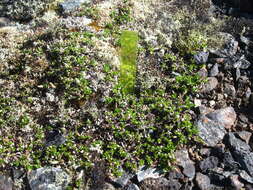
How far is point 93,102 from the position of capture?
9.53 metres

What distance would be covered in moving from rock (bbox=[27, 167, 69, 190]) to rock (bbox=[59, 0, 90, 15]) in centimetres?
718

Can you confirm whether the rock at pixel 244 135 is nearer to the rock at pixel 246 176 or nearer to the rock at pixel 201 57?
the rock at pixel 246 176

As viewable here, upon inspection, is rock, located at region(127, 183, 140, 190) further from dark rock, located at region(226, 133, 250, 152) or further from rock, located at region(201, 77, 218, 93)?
rock, located at region(201, 77, 218, 93)

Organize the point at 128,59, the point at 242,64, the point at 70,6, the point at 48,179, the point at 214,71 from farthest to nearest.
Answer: the point at 70,6 → the point at 128,59 → the point at 242,64 → the point at 214,71 → the point at 48,179

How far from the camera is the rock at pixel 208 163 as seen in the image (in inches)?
328

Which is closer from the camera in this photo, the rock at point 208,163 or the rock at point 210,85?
the rock at point 208,163

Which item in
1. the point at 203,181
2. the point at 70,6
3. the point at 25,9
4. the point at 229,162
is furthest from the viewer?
the point at 25,9

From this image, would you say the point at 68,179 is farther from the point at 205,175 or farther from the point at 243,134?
the point at 243,134

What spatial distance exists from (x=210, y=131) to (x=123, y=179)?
9.14ft

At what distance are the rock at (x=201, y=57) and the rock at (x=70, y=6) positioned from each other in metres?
5.46

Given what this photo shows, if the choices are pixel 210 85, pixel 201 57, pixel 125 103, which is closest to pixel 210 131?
pixel 210 85

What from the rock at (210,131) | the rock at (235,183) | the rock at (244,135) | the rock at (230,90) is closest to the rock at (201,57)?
the rock at (230,90)

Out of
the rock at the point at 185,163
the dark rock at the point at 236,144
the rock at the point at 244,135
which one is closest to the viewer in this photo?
the rock at the point at 185,163

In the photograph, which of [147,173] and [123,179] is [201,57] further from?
[123,179]
